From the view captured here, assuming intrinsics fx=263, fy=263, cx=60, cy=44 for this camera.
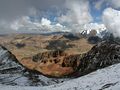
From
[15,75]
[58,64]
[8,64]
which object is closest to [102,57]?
[8,64]

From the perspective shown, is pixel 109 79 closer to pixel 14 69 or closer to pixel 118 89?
pixel 118 89

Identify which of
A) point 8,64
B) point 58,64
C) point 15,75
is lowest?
point 58,64

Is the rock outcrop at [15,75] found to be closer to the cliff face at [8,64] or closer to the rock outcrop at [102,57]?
the cliff face at [8,64]

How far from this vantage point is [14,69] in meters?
66.1

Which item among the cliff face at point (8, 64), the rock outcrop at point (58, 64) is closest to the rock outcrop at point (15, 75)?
the cliff face at point (8, 64)

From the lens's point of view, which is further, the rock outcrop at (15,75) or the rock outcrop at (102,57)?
the rock outcrop at (102,57)

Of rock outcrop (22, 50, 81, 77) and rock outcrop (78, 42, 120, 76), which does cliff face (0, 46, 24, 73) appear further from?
rock outcrop (22, 50, 81, 77)

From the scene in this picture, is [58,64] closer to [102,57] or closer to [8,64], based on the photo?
[102,57]

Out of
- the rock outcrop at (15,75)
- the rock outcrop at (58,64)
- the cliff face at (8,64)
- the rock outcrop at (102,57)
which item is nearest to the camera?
the rock outcrop at (15,75)

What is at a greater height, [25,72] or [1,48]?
[1,48]

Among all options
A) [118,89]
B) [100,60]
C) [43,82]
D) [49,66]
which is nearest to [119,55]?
[100,60]

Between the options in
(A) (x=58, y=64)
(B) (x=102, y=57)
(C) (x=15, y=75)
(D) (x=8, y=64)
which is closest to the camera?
(C) (x=15, y=75)

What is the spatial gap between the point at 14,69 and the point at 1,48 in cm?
1297

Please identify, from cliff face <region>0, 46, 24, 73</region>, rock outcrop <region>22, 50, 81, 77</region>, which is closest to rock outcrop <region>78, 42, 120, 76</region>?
rock outcrop <region>22, 50, 81, 77</region>
